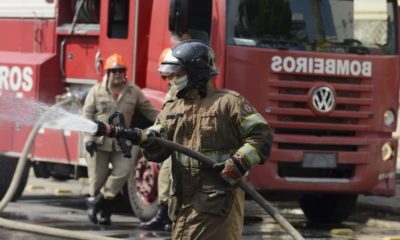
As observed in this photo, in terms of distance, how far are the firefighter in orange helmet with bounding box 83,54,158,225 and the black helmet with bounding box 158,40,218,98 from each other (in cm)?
485

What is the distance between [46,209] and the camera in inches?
515

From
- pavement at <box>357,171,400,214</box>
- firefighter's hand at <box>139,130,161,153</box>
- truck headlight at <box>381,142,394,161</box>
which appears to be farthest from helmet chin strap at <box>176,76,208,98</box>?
pavement at <box>357,171,400,214</box>

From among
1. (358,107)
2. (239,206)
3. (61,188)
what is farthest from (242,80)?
(61,188)

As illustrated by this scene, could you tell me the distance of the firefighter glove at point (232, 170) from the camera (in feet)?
20.6

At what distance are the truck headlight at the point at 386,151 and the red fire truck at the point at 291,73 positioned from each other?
0.01 meters

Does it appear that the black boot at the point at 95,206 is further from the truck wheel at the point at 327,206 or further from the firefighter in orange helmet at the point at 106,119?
the truck wheel at the point at 327,206

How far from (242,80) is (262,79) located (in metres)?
0.24

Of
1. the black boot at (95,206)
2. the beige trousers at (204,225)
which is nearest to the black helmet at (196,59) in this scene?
the beige trousers at (204,225)

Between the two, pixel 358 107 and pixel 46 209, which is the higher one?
pixel 358 107

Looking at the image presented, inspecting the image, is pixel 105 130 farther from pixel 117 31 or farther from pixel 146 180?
pixel 117 31

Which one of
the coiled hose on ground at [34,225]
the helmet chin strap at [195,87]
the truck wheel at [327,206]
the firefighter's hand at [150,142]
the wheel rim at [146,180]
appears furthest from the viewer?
the truck wheel at [327,206]

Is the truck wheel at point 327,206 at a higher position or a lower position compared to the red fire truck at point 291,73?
lower

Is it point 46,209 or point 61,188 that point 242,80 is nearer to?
point 46,209

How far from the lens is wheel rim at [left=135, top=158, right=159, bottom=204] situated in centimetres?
1156
